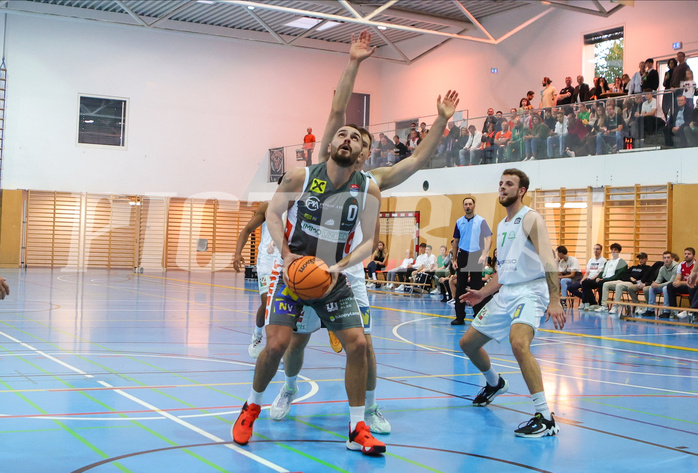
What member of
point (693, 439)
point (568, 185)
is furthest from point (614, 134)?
point (693, 439)

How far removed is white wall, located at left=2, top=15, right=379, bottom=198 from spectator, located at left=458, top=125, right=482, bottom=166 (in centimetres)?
954

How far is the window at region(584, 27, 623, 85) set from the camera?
77.4ft

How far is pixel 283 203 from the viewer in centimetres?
482

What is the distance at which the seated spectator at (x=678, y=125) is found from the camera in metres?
15.9

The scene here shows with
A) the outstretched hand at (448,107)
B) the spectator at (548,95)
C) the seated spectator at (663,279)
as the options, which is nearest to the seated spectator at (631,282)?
the seated spectator at (663,279)

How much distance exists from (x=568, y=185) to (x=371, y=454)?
1541 cm

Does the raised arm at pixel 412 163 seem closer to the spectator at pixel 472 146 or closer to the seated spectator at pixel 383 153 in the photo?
A: the spectator at pixel 472 146

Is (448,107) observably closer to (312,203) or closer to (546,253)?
(546,253)

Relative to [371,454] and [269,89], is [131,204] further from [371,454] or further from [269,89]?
[371,454]

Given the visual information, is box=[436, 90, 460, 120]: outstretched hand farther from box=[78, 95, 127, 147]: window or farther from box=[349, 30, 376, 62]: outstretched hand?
box=[78, 95, 127, 147]: window

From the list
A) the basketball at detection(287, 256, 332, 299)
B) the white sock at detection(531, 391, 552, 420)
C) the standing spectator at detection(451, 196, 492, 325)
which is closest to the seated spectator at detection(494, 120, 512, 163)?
the standing spectator at detection(451, 196, 492, 325)

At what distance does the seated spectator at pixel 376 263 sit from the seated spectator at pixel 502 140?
4.70m

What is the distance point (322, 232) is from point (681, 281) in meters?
12.0

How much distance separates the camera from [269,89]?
1245 inches
